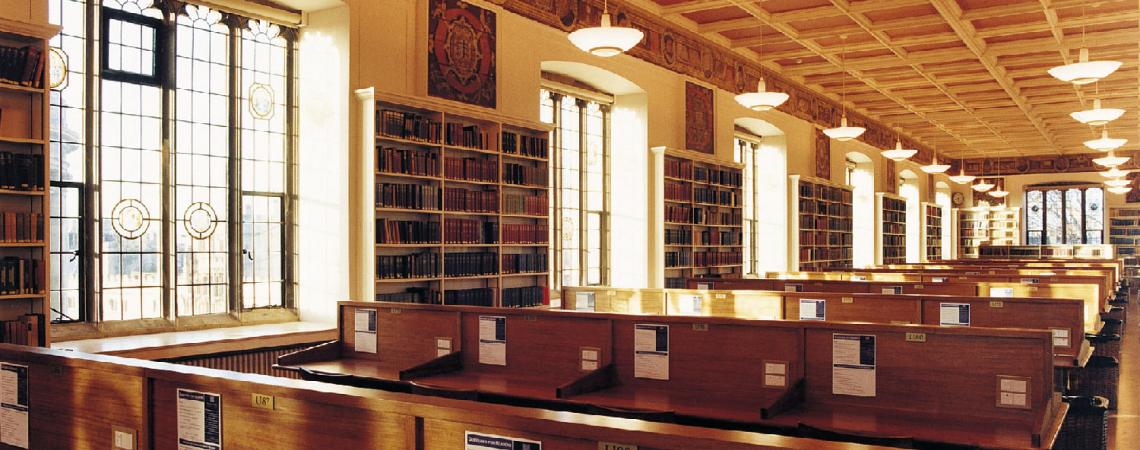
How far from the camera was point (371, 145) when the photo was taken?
694 cm

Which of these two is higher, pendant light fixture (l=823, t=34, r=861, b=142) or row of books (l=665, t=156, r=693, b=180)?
pendant light fixture (l=823, t=34, r=861, b=142)

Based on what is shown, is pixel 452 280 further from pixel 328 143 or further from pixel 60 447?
pixel 60 447

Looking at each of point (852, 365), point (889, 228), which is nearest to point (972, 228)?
point (889, 228)

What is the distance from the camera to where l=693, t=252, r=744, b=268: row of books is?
12422mm

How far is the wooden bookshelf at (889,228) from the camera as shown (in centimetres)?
2023

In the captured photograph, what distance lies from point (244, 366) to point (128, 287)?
100cm

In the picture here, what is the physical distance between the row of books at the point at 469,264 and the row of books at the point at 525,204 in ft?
1.61

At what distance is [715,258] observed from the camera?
1284 cm

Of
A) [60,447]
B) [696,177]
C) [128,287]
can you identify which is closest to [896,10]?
[696,177]

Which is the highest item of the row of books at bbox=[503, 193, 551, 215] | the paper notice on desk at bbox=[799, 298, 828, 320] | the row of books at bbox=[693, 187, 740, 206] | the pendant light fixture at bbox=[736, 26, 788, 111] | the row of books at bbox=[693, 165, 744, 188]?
the pendant light fixture at bbox=[736, 26, 788, 111]

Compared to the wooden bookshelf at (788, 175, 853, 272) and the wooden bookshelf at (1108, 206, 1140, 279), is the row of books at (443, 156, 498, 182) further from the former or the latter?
the wooden bookshelf at (1108, 206, 1140, 279)

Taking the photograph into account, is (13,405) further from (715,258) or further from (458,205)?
(715,258)

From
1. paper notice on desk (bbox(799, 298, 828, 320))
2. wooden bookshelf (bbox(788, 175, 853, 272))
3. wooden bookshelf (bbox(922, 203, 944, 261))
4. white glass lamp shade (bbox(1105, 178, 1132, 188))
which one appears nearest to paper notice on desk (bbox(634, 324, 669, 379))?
paper notice on desk (bbox(799, 298, 828, 320))

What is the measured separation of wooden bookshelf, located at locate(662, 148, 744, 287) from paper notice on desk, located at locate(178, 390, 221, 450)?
9.03 metres
